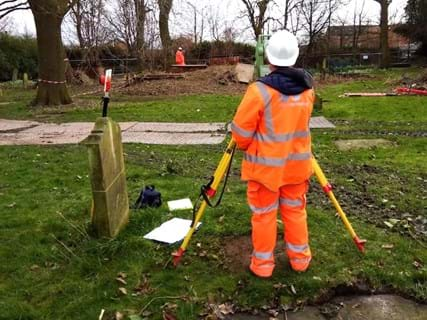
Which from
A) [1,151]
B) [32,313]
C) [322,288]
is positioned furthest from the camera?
[1,151]

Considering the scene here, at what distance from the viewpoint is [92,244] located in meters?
4.48

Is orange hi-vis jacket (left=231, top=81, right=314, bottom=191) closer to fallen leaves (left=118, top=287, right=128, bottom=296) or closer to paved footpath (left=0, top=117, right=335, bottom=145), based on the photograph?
fallen leaves (left=118, top=287, right=128, bottom=296)

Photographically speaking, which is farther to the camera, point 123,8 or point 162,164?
point 123,8

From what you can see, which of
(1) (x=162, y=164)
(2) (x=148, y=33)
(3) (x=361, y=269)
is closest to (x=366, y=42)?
(2) (x=148, y=33)

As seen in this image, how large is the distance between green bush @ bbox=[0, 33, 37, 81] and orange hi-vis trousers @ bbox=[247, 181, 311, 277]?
105 ft

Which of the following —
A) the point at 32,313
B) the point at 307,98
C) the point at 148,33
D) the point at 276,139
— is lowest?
the point at 32,313

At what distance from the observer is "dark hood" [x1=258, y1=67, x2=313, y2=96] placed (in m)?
3.70

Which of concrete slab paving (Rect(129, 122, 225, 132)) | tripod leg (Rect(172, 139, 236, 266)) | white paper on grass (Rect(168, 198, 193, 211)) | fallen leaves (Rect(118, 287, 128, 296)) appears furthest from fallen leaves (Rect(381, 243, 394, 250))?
concrete slab paving (Rect(129, 122, 225, 132))

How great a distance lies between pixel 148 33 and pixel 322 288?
2488cm

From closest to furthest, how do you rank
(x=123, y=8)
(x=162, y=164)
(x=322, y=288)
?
(x=322, y=288) → (x=162, y=164) → (x=123, y=8)

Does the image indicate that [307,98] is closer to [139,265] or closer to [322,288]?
[322,288]

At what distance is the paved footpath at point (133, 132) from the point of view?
1003cm

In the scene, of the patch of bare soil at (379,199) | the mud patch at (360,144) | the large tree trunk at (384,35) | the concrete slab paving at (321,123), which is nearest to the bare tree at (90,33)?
the large tree trunk at (384,35)

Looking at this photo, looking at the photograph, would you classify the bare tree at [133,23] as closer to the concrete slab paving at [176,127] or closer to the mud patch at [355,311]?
the concrete slab paving at [176,127]
